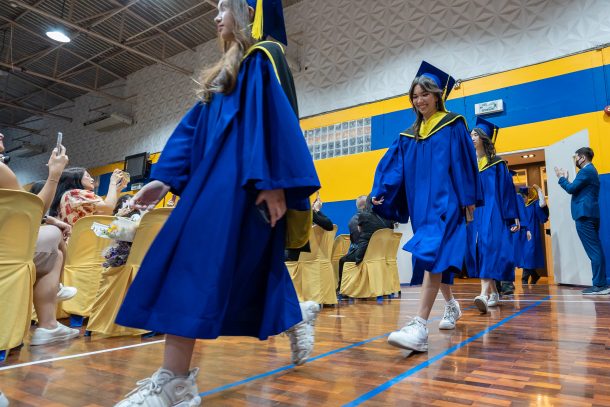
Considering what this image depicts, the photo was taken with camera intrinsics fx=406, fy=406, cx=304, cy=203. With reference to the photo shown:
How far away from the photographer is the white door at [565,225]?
5.80 metres

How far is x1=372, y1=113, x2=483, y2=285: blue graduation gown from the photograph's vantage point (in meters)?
2.10

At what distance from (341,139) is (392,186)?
22.1ft

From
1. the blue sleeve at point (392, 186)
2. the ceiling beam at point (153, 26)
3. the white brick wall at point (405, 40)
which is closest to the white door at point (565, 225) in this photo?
the white brick wall at point (405, 40)

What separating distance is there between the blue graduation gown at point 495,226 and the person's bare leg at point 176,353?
8.91 feet

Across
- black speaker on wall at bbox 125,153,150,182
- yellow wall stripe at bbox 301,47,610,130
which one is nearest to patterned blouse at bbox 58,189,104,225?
yellow wall stripe at bbox 301,47,610,130

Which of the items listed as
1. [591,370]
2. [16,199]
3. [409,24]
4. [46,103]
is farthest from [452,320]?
[46,103]

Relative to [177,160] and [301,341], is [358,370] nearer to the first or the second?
[301,341]

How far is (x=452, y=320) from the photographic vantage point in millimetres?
2686

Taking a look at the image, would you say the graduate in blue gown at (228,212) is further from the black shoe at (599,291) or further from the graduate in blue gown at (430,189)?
the black shoe at (599,291)

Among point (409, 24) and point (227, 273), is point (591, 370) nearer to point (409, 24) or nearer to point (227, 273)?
point (227, 273)

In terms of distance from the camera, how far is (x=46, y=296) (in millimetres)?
2420

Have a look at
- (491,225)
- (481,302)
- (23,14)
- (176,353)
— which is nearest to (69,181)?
(176,353)

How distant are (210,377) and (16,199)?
1170 mm

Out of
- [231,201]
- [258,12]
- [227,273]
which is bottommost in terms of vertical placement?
[227,273]
